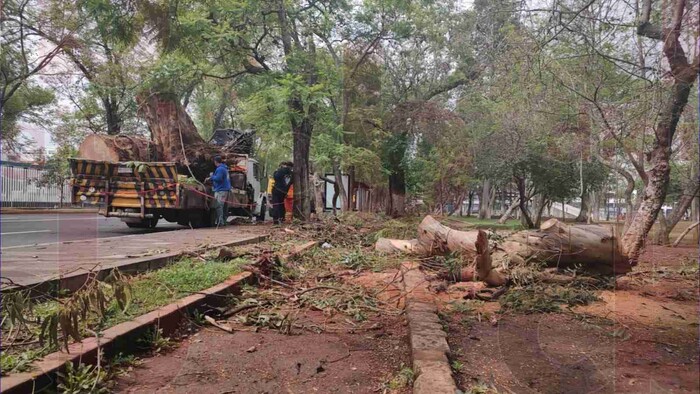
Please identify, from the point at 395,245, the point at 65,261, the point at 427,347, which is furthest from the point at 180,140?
the point at 427,347

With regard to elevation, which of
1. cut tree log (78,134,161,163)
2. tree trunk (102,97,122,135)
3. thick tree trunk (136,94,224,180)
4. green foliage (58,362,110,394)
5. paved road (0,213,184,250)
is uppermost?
thick tree trunk (136,94,224,180)

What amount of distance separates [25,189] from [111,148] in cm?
253

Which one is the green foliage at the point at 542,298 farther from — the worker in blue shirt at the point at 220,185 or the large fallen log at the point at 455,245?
the worker in blue shirt at the point at 220,185

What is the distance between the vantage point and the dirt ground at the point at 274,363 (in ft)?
9.12

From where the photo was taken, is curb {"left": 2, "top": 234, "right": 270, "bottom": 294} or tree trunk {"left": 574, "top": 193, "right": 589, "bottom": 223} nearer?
tree trunk {"left": 574, "top": 193, "right": 589, "bottom": 223}

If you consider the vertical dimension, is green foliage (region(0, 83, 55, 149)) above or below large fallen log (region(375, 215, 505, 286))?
above

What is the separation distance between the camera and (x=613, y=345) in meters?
2.17

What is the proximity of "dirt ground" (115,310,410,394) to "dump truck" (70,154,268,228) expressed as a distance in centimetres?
127

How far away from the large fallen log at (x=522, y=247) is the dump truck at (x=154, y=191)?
3738 millimetres

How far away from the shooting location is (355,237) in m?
9.89

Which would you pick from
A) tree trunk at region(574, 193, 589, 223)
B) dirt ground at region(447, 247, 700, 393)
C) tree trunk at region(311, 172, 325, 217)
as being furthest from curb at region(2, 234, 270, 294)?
tree trunk at region(311, 172, 325, 217)

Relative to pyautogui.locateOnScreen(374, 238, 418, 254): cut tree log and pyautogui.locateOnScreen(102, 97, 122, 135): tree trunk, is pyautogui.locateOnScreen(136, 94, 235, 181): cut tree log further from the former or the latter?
pyautogui.locateOnScreen(374, 238, 418, 254): cut tree log

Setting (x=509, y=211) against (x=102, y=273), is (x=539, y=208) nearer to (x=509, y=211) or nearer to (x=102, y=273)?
(x=509, y=211)

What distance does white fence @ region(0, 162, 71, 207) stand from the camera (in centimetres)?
192
